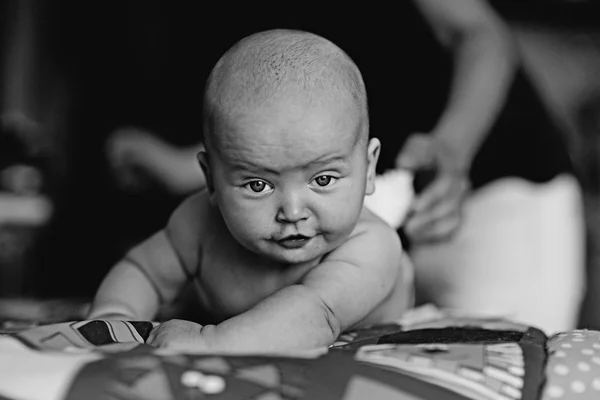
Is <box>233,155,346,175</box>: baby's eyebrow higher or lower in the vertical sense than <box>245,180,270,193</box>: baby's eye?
higher

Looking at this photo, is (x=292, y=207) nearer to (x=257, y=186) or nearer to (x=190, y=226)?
(x=257, y=186)

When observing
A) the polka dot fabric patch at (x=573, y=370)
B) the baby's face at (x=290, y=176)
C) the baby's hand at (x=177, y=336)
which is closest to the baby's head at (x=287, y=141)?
the baby's face at (x=290, y=176)

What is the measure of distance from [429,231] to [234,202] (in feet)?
2.62

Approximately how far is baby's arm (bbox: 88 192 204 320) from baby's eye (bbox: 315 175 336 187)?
0.28 meters

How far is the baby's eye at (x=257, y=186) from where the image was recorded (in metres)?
0.84

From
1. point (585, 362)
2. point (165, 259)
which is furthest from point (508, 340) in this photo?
point (165, 259)

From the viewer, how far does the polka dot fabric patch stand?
27.8 inches

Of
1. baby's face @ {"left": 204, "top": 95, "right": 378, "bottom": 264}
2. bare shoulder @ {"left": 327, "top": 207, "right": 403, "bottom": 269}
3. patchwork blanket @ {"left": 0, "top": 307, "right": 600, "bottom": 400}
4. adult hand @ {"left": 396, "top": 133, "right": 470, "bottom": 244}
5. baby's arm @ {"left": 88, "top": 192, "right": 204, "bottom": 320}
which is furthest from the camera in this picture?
adult hand @ {"left": 396, "top": 133, "right": 470, "bottom": 244}

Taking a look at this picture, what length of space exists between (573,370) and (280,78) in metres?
0.40

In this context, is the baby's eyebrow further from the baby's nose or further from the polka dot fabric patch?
the polka dot fabric patch

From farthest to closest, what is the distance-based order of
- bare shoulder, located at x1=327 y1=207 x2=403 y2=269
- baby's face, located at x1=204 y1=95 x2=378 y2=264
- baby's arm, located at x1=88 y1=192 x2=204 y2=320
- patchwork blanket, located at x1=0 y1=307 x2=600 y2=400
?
1. baby's arm, located at x1=88 y1=192 x2=204 y2=320
2. bare shoulder, located at x1=327 y1=207 x2=403 y2=269
3. baby's face, located at x1=204 y1=95 x2=378 y2=264
4. patchwork blanket, located at x1=0 y1=307 x2=600 y2=400

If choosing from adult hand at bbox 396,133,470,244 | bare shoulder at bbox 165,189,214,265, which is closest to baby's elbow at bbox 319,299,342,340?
bare shoulder at bbox 165,189,214,265

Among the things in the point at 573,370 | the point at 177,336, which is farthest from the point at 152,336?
the point at 573,370

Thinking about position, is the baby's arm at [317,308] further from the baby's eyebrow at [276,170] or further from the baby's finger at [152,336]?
the baby's eyebrow at [276,170]
